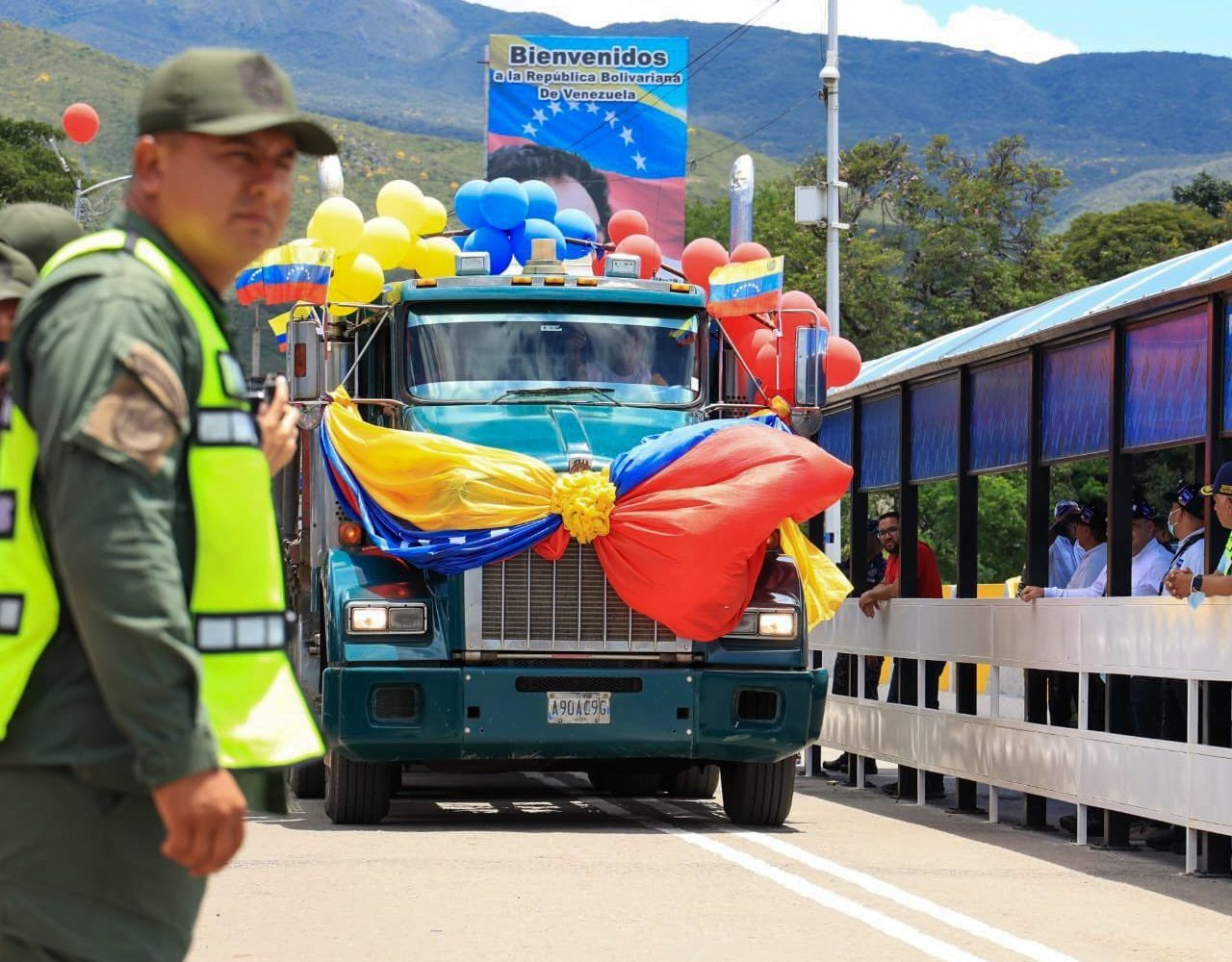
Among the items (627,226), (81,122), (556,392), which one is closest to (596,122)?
(81,122)

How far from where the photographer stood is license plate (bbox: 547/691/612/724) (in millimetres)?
13258

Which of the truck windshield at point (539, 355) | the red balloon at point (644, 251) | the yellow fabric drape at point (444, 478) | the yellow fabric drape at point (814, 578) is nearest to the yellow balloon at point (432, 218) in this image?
the red balloon at point (644, 251)

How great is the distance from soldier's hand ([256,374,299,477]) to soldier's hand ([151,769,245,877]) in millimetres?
624

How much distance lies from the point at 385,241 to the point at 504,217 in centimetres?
138

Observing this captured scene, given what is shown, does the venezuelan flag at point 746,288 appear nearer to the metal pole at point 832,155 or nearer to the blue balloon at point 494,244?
the blue balloon at point 494,244

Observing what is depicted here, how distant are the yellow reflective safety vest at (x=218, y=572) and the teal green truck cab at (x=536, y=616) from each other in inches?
375

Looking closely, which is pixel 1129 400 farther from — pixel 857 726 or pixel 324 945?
pixel 324 945

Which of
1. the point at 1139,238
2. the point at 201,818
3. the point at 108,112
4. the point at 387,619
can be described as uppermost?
the point at 108,112

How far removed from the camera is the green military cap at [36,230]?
5.18 m

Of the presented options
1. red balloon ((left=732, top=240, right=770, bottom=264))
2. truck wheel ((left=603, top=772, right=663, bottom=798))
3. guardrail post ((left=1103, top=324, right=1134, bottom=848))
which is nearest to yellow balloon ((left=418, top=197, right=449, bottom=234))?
red balloon ((left=732, top=240, right=770, bottom=264))

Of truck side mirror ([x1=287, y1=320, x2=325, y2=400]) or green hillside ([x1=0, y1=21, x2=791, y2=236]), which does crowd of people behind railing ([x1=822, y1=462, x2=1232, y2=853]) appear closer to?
truck side mirror ([x1=287, y1=320, x2=325, y2=400])

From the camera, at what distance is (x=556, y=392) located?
46.7 feet

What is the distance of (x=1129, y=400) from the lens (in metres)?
13.7

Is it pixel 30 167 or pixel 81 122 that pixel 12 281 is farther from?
pixel 30 167
